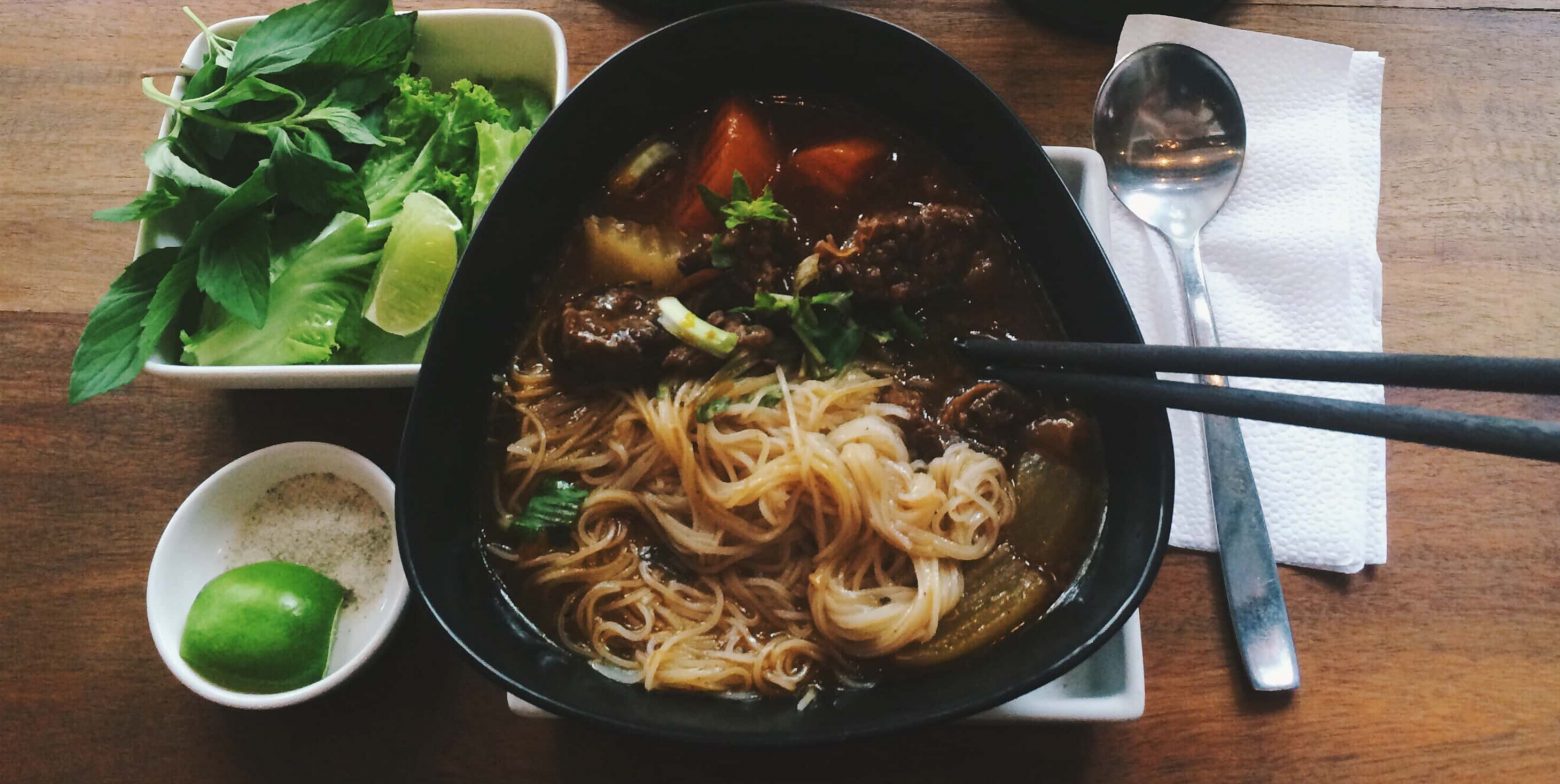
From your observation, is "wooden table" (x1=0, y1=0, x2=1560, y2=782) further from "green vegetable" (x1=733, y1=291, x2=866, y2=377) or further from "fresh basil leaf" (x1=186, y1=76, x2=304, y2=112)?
"green vegetable" (x1=733, y1=291, x2=866, y2=377)

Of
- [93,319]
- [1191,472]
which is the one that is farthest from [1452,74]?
[93,319]

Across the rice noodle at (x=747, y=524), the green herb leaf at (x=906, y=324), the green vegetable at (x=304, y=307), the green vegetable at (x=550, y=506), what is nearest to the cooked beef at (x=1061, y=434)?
the rice noodle at (x=747, y=524)

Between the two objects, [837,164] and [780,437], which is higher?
[837,164]

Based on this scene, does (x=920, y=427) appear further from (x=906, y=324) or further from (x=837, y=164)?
(x=837, y=164)

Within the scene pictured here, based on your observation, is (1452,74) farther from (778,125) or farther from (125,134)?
(125,134)

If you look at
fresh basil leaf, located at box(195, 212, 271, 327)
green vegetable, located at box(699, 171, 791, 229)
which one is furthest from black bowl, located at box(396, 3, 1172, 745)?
fresh basil leaf, located at box(195, 212, 271, 327)

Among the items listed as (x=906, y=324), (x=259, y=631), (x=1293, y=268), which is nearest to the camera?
(x=259, y=631)

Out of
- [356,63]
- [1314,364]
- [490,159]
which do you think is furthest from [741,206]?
[1314,364]
